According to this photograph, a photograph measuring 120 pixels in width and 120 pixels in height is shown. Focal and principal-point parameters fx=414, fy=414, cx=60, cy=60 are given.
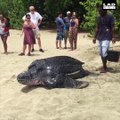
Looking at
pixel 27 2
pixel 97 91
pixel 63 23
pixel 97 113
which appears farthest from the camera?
pixel 27 2

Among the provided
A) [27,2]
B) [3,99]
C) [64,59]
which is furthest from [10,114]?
[27,2]

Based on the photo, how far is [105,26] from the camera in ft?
30.6

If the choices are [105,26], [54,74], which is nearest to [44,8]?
[105,26]

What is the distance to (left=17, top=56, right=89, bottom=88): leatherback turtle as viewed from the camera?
831 cm

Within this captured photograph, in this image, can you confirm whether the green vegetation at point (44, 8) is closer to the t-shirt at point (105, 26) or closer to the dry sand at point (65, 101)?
the t-shirt at point (105, 26)

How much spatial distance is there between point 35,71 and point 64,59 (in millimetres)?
913

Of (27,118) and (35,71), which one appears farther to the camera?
(35,71)

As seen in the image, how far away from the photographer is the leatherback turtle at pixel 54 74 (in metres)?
A: 8.31

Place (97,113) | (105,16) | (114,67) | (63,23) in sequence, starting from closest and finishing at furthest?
(97,113) < (105,16) < (114,67) < (63,23)

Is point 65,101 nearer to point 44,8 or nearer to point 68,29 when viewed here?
point 68,29

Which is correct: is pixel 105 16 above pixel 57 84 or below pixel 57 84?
above

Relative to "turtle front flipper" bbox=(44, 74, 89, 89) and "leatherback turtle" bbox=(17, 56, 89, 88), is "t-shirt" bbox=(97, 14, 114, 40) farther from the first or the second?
"turtle front flipper" bbox=(44, 74, 89, 89)

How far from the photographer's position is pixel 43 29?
26.2 meters

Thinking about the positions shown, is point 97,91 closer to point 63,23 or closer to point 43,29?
point 63,23
